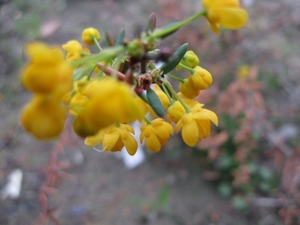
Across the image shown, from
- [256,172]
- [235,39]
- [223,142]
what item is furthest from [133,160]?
[235,39]

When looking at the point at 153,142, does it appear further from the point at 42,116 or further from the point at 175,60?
the point at 42,116

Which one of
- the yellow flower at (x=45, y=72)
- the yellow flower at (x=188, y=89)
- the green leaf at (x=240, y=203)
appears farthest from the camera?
the green leaf at (x=240, y=203)

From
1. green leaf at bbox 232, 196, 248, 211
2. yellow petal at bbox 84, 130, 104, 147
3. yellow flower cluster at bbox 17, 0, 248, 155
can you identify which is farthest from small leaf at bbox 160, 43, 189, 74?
green leaf at bbox 232, 196, 248, 211

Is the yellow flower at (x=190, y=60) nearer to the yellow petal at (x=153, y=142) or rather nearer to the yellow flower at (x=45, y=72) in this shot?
the yellow petal at (x=153, y=142)

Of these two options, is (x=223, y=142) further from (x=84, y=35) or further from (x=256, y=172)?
(x=84, y=35)

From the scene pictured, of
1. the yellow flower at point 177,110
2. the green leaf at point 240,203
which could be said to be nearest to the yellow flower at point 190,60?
the yellow flower at point 177,110

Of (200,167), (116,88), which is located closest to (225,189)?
(200,167)
